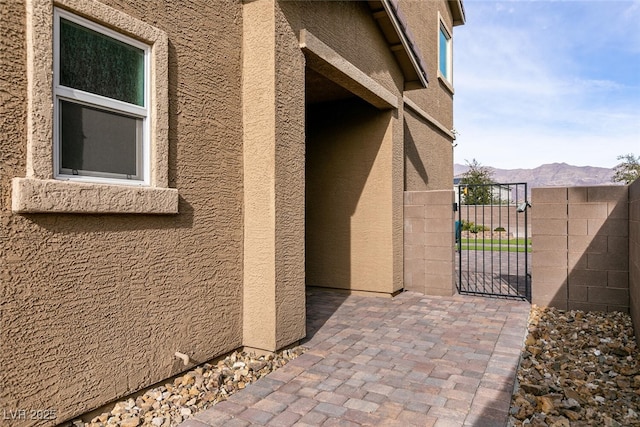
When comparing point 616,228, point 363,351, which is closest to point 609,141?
point 616,228

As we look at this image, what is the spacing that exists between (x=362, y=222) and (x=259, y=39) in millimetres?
4097

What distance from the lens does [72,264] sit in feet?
9.61

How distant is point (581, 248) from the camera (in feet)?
21.3

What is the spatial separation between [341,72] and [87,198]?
12.7 ft

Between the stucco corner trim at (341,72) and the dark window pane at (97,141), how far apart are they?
7.85ft

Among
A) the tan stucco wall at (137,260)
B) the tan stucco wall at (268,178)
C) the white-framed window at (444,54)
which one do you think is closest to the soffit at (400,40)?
the tan stucco wall at (268,178)

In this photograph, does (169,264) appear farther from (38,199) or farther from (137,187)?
(38,199)

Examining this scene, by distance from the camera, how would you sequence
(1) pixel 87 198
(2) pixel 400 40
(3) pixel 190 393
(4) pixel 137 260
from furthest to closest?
(2) pixel 400 40, (3) pixel 190 393, (4) pixel 137 260, (1) pixel 87 198

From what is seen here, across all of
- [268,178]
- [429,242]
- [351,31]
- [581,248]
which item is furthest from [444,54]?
[268,178]

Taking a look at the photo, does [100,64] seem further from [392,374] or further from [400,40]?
[400,40]

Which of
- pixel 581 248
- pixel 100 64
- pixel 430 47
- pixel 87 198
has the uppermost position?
pixel 430 47

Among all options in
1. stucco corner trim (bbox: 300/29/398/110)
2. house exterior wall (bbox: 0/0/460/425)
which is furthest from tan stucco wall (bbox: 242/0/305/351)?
stucco corner trim (bbox: 300/29/398/110)

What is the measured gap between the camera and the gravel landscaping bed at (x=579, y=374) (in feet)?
10.8

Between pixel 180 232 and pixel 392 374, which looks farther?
pixel 392 374
